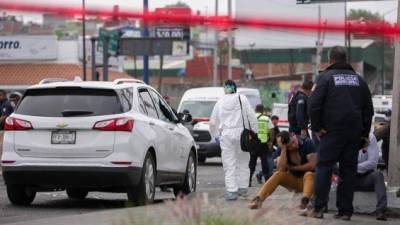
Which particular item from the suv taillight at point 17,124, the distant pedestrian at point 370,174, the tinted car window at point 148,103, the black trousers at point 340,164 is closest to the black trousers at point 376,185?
the distant pedestrian at point 370,174

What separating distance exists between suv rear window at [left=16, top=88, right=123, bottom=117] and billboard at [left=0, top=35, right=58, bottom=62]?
1640 inches

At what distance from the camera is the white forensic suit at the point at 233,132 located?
13.1 metres

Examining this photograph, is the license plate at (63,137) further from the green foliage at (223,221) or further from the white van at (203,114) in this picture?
the white van at (203,114)

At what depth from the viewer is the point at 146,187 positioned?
1241 centimetres

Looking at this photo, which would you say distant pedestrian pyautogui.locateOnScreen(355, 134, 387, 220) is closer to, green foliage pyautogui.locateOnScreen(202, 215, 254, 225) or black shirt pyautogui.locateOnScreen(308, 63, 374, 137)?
black shirt pyautogui.locateOnScreen(308, 63, 374, 137)

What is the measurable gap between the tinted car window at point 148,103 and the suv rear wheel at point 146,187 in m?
0.69

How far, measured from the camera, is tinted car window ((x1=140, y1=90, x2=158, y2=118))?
12984mm

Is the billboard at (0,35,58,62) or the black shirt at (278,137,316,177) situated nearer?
the black shirt at (278,137,316,177)

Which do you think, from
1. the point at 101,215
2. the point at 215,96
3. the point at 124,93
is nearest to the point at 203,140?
the point at 215,96

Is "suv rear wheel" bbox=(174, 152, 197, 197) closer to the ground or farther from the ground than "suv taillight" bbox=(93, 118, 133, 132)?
closer to the ground

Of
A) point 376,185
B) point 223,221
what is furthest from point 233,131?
point 223,221

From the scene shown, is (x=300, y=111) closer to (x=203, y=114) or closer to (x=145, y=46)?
(x=203, y=114)

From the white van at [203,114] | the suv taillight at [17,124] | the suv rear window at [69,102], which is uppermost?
the suv rear window at [69,102]

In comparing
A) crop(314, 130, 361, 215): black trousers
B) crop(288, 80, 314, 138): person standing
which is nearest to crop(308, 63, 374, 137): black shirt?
crop(314, 130, 361, 215): black trousers
